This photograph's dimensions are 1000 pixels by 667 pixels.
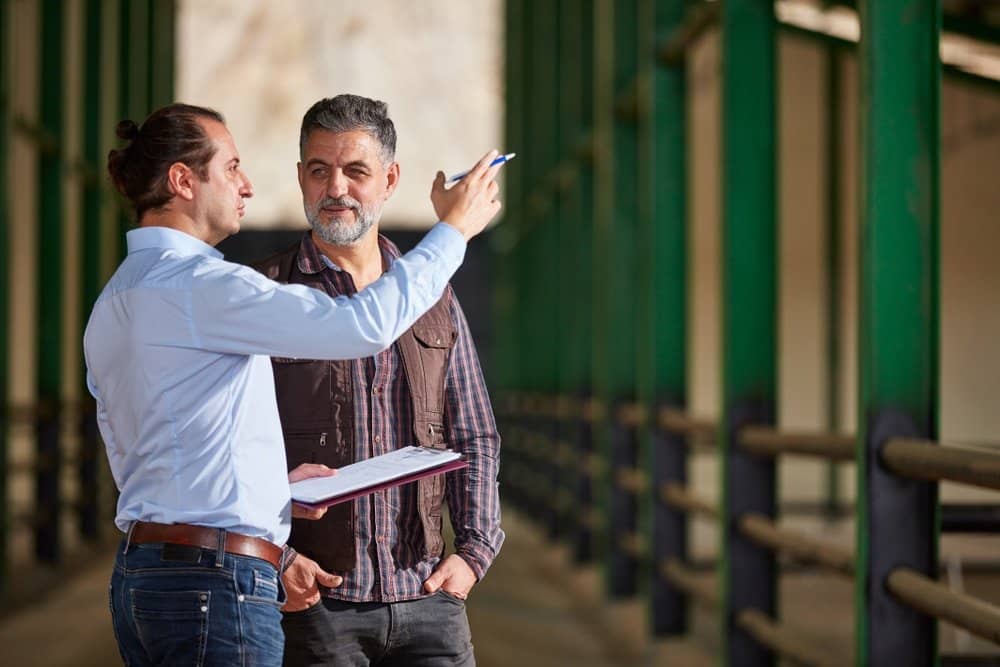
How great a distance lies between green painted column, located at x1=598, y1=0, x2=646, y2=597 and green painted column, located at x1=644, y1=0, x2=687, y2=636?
3.28 feet

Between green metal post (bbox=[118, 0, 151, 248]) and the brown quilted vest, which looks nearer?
the brown quilted vest

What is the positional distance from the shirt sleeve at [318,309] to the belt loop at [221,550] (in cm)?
19

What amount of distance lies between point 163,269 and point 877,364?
1.88m

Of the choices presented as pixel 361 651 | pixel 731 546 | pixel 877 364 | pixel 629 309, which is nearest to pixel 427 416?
pixel 361 651

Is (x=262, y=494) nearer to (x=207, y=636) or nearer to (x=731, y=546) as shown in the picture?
(x=207, y=636)

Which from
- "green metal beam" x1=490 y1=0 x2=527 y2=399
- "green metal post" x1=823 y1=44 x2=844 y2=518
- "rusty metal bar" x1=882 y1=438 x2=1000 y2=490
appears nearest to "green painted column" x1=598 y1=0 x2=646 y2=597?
"rusty metal bar" x1=882 y1=438 x2=1000 y2=490

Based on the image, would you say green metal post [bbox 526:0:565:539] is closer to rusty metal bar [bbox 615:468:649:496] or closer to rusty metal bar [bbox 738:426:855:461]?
rusty metal bar [bbox 615:468:649:496]

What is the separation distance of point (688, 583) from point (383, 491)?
13.2 feet

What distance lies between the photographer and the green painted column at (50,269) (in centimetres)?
879

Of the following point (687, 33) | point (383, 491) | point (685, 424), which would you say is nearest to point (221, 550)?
point (383, 491)

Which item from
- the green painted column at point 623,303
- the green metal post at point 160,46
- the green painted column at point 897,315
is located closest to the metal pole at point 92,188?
the green metal post at point 160,46

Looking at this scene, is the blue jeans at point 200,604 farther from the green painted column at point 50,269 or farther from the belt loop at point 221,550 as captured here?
the green painted column at point 50,269

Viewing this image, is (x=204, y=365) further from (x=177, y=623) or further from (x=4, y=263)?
(x=4, y=263)

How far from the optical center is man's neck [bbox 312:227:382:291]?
1481 mm
